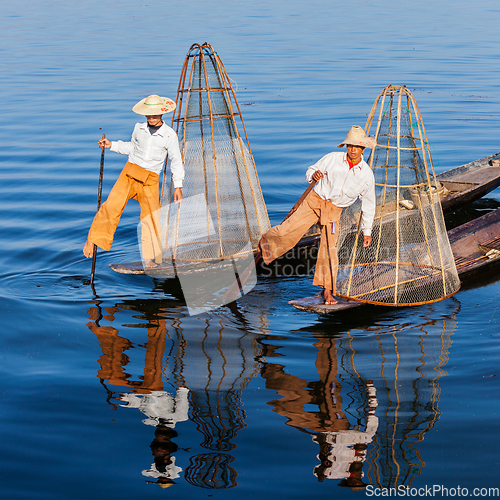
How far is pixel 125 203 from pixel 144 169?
0.39m

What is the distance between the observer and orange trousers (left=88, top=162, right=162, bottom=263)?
5777 mm

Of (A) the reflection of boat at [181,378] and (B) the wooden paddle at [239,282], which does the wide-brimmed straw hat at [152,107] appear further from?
(A) the reflection of boat at [181,378]

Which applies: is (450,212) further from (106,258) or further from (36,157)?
(36,157)

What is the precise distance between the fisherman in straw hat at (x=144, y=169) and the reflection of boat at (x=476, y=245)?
3.20m

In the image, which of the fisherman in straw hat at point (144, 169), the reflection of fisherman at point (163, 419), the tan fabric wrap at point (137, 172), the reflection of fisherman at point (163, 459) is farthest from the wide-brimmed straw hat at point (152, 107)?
the reflection of fisherman at point (163, 459)

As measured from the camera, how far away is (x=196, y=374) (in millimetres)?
4488

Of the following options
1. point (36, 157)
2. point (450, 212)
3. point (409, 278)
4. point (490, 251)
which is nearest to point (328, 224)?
point (409, 278)

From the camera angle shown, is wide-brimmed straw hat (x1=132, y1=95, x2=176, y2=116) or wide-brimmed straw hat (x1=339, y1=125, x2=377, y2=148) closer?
wide-brimmed straw hat (x1=339, y1=125, x2=377, y2=148)

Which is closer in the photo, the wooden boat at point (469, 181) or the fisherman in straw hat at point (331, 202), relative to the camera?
the fisherman in straw hat at point (331, 202)

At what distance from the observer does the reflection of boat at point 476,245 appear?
6.30 metres

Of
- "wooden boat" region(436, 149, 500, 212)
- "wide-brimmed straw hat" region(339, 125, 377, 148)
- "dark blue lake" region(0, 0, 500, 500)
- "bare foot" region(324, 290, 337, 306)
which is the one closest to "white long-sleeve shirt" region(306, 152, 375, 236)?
"wide-brimmed straw hat" region(339, 125, 377, 148)

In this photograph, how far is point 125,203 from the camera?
5793 millimetres

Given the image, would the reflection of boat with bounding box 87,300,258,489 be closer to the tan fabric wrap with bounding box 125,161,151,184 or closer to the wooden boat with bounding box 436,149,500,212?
the tan fabric wrap with bounding box 125,161,151,184

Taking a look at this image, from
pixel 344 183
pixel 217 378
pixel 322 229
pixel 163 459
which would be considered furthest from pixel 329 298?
pixel 163 459
